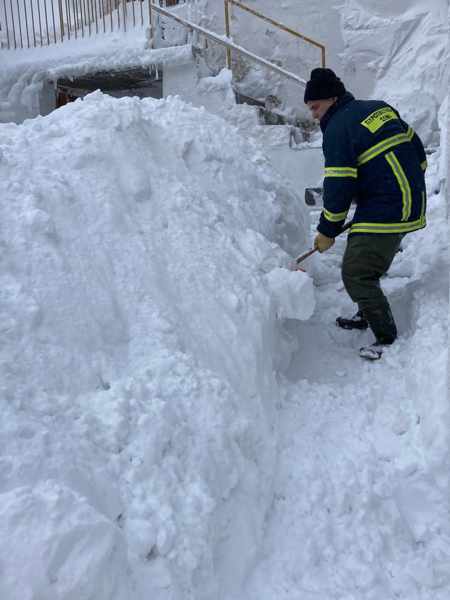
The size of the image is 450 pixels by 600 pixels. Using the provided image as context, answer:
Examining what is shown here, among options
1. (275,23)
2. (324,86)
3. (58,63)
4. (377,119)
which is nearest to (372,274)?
(377,119)

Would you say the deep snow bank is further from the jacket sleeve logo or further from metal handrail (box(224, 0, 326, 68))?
metal handrail (box(224, 0, 326, 68))

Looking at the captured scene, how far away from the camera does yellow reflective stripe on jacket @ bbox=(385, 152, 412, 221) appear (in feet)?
9.57

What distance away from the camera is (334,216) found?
3006mm

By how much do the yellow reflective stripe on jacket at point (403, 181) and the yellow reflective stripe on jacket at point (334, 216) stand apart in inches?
11.9

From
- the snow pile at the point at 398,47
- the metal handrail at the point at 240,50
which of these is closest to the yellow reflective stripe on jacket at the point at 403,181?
the metal handrail at the point at 240,50

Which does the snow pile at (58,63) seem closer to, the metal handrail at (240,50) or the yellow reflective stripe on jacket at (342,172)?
the metal handrail at (240,50)

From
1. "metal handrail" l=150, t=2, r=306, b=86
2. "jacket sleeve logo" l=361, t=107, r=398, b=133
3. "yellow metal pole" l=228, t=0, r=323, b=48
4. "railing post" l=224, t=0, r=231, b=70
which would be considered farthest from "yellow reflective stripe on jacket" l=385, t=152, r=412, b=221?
"yellow metal pole" l=228, t=0, r=323, b=48

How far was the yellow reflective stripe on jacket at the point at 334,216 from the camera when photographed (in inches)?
Answer: 118

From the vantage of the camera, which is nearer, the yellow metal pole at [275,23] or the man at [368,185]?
the man at [368,185]

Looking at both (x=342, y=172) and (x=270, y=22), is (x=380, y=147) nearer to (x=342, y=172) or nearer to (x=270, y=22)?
(x=342, y=172)

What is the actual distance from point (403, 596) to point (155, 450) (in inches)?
34.7

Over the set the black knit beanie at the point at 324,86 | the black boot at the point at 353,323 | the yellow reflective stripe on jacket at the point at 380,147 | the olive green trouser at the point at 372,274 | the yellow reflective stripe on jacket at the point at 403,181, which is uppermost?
the black knit beanie at the point at 324,86

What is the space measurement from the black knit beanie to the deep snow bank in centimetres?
71

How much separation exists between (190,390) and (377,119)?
1.78 meters
